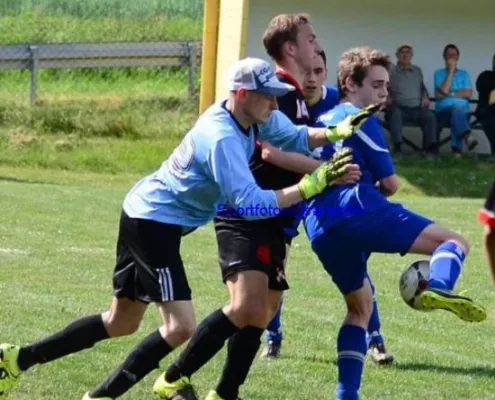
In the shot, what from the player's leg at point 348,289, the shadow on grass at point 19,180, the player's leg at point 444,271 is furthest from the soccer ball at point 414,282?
the shadow on grass at point 19,180

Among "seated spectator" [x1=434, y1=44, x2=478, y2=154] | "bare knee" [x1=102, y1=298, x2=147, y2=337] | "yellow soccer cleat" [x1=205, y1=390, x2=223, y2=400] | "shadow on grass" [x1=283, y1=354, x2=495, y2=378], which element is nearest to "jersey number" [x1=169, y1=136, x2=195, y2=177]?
"bare knee" [x1=102, y1=298, x2=147, y2=337]

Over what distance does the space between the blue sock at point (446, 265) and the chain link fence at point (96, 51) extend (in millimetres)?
17076

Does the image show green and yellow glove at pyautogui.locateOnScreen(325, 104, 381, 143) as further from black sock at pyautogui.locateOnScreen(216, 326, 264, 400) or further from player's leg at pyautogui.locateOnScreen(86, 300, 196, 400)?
player's leg at pyautogui.locateOnScreen(86, 300, 196, 400)

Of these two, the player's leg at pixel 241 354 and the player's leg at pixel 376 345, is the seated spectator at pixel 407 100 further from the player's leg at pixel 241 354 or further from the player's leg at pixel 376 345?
the player's leg at pixel 241 354

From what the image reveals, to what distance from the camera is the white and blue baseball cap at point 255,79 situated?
584cm

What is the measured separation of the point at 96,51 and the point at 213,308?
48.6ft

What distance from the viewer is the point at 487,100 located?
20.4 metres

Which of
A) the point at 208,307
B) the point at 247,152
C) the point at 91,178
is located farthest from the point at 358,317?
the point at 91,178

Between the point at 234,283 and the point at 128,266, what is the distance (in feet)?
1.70

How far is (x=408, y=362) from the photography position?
785 cm

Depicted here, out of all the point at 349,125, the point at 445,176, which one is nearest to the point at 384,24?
the point at 445,176

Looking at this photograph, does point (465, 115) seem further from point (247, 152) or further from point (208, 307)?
point (247, 152)

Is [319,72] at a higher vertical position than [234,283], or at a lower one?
higher

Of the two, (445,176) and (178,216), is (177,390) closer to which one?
(178,216)
